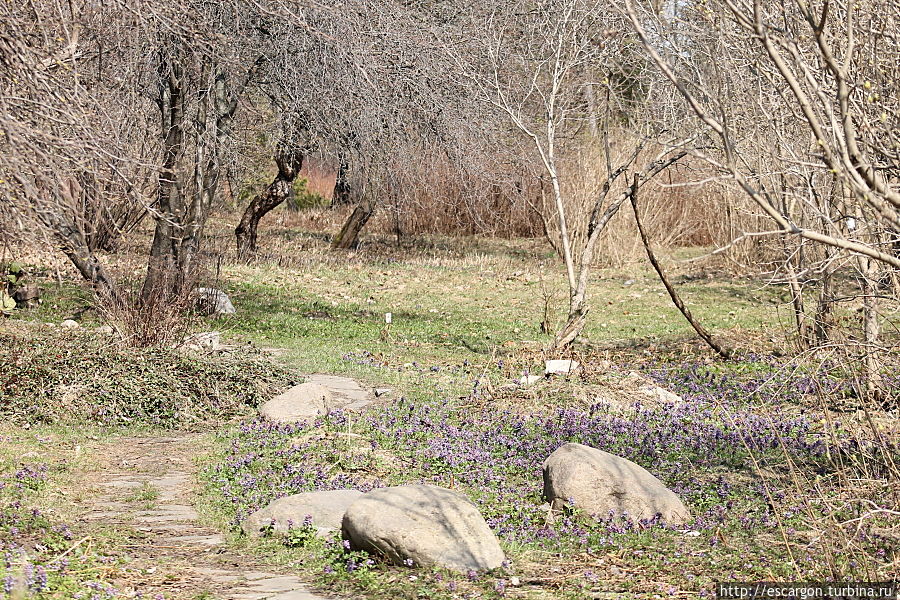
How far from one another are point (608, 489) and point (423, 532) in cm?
140

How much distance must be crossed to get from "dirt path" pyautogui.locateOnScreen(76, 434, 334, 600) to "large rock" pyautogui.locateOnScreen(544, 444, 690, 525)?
5.78 feet

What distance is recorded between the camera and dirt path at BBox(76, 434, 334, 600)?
4469 mm

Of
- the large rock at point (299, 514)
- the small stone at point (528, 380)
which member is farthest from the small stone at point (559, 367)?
the large rock at point (299, 514)

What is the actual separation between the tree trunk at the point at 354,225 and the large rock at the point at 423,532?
686 inches

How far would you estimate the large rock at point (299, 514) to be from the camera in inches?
209

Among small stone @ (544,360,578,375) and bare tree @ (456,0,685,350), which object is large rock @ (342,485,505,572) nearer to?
bare tree @ (456,0,685,350)

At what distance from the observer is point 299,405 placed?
8.36 meters

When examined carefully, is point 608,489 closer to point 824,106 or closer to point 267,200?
point 824,106

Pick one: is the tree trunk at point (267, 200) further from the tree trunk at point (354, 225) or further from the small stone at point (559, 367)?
the small stone at point (559, 367)

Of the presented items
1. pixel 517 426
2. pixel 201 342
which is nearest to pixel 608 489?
pixel 517 426

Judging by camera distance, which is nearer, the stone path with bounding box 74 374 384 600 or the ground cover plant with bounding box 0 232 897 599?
the stone path with bounding box 74 374 384 600

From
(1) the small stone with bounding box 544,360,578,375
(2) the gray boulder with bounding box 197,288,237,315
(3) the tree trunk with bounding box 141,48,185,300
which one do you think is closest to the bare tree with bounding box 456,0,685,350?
(1) the small stone with bounding box 544,360,578,375

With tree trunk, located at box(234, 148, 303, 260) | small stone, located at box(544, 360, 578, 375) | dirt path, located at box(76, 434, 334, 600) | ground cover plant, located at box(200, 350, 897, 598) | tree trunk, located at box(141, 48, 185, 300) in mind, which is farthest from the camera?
tree trunk, located at box(234, 148, 303, 260)

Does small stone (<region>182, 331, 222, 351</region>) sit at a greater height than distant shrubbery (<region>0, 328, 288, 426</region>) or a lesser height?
greater
